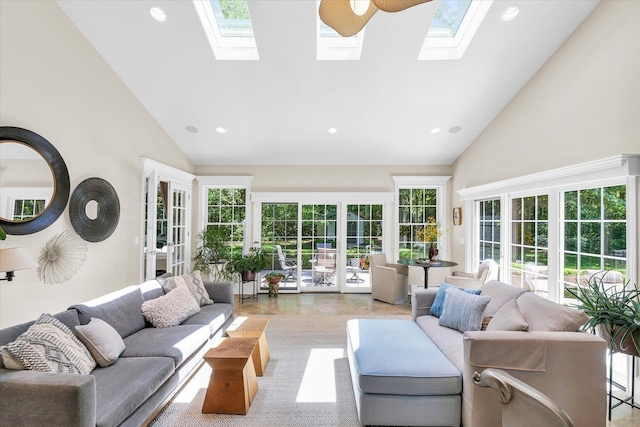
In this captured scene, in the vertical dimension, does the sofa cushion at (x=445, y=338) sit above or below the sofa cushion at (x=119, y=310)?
below

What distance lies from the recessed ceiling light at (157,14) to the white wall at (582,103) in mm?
4029

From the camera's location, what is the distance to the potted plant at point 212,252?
5355 millimetres

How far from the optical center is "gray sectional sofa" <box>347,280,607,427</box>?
6.34 feet

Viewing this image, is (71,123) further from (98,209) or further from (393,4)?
(393,4)

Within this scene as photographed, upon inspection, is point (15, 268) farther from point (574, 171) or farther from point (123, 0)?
point (574, 171)

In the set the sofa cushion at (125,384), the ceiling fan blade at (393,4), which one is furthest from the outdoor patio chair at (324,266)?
the ceiling fan blade at (393,4)

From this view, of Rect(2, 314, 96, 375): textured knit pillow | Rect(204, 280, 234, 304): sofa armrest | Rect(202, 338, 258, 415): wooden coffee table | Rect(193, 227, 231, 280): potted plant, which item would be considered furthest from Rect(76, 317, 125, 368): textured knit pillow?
Rect(193, 227, 231, 280): potted plant

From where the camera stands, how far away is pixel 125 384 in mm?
1943

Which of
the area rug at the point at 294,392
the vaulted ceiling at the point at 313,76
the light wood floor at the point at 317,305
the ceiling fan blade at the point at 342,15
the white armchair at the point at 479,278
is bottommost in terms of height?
the area rug at the point at 294,392

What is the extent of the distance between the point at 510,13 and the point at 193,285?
442cm

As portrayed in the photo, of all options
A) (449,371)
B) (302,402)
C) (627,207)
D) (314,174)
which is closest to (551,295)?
(627,207)

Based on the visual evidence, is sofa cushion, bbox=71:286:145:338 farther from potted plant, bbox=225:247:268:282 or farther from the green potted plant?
the green potted plant

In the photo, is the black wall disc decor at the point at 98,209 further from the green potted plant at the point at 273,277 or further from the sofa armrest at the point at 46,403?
the green potted plant at the point at 273,277

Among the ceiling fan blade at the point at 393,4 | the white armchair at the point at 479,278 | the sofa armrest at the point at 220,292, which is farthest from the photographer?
the white armchair at the point at 479,278
